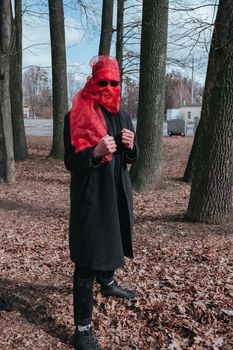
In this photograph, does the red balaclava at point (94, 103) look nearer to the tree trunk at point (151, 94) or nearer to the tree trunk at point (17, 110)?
the tree trunk at point (151, 94)

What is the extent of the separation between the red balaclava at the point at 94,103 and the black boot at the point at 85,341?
1341 mm

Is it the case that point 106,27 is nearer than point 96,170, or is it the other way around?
point 96,170

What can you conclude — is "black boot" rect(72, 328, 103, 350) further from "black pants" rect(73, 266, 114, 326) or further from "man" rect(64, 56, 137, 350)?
"man" rect(64, 56, 137, 350)

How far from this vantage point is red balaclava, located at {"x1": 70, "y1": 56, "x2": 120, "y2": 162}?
281 cm

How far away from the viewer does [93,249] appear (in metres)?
2.90

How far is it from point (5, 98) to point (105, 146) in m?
7.30

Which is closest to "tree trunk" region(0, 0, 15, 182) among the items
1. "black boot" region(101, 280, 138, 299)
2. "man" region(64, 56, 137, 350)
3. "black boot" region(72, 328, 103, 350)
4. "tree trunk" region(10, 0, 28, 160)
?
"tree trunk" region(10, 0, 28, 160)

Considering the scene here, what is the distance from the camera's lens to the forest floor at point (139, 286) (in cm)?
336

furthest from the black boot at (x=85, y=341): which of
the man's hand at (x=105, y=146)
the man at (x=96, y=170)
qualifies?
the man's hand at (x=105, y=146)

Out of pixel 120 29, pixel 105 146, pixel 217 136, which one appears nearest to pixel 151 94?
pixel 217 136

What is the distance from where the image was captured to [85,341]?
312 cm

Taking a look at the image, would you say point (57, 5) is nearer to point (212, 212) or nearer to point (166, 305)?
point (212, 212)

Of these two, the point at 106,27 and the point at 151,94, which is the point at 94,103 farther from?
the point at 106,27

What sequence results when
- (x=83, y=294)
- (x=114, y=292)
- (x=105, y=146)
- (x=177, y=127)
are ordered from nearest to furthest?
(x=105, y=146) < (x=83, y=294) < (x=114, y=292) < (x=177, y=127)
